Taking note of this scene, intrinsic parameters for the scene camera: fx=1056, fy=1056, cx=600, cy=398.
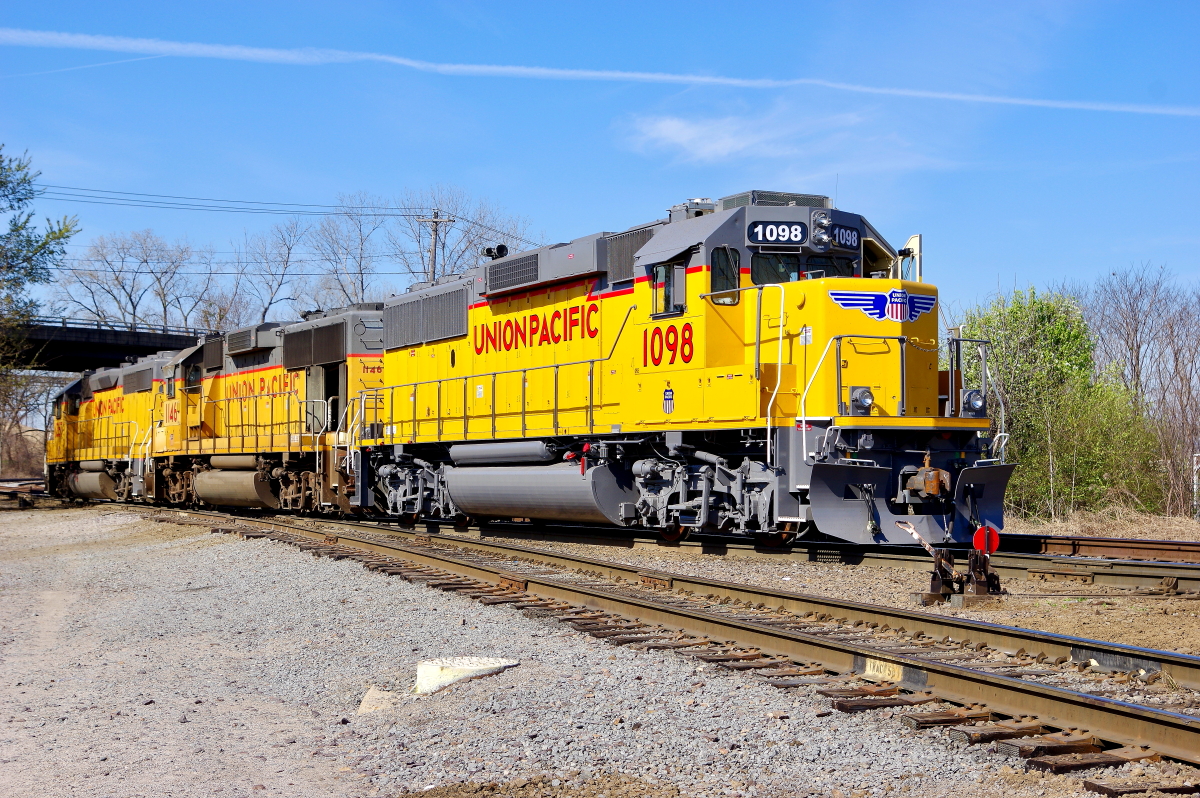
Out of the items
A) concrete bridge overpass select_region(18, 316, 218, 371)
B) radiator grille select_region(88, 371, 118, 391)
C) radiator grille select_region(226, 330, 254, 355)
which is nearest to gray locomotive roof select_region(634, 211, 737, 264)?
radiator grille select_region(226, 330, 254, 355)

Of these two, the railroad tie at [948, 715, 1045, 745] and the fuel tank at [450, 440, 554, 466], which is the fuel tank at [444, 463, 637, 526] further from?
the railroad tie at [948, 715, 1045, 745]

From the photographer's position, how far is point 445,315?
1587 cm

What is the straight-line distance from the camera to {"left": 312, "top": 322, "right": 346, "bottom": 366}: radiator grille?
18.1 m

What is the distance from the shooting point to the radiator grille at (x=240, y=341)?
70.2 ft

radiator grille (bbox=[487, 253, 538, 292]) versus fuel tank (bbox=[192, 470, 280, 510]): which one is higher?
radiator grille (bbox=[487, 253, 538, 292])

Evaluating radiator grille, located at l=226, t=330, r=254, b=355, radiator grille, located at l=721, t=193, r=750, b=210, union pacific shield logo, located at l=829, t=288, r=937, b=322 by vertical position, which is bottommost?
union pacific shield logo, located at l=829, t=288, r=937, b=322

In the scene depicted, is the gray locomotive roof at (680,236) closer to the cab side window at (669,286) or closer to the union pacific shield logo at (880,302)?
the cab side window at (669,286)

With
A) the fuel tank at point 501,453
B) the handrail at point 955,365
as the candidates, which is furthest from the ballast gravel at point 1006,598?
the handrail at point 955,365

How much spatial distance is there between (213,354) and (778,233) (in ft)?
53.1

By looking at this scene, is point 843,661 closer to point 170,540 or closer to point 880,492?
point 880,492

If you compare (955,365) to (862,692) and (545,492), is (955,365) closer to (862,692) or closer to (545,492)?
(545,492)

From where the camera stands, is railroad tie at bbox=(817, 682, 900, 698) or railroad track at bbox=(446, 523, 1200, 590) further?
railroad track at bbox=(446, 523, 1200, 590)

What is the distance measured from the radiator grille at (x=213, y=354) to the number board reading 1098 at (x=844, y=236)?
629 inches

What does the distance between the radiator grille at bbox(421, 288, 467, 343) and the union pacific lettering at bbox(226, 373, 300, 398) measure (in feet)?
14.5
